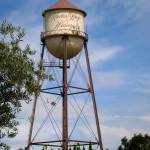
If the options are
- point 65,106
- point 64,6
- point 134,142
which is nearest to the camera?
point 65,106

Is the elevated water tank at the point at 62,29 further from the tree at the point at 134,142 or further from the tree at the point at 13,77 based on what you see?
the tree at the point at 134,142

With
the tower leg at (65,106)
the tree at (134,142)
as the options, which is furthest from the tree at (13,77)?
the tree at (134,142)

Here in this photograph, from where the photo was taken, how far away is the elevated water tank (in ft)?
133

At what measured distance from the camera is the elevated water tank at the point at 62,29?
4069 centimetres

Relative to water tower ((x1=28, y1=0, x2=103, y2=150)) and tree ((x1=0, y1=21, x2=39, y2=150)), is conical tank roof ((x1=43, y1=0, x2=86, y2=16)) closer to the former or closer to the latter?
water tower ((x1=28, y1=0, x2=103, y2=150))

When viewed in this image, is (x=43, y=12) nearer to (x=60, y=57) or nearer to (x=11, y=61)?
(x=60, y=57)

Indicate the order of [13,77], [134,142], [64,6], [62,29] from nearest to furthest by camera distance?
[13,77] → [62,29] → [64,6] → [134,142]

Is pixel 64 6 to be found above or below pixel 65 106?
above

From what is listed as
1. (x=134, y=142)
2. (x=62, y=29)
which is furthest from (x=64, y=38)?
(x=134, y=142)

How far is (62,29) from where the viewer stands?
40.7 meters

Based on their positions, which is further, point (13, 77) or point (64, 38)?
point (64, 38)

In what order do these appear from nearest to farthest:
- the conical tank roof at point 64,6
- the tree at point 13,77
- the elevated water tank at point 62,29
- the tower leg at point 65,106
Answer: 1. the tree at point 13,77
2. the tower leg at point 65,106
3. the elevated water tank at point 62,29
4. the conical tank roof at point 64,6

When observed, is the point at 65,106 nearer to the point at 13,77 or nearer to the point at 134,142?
the point at 13,77

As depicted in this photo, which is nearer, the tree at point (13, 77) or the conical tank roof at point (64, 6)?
the tree at point (13, 77)
